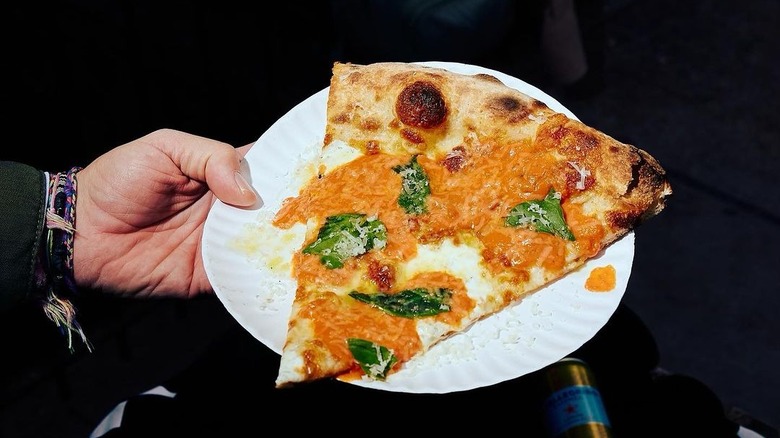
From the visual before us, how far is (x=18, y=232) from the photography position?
342 centimetres

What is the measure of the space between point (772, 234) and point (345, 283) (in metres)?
4.49

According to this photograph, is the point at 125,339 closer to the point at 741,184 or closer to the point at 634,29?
Answer: the point at 741,184

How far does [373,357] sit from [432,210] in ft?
2.75

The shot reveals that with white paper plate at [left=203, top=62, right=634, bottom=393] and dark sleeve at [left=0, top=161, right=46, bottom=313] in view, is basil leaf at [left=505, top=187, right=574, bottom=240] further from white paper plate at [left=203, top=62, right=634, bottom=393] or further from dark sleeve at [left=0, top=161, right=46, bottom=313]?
dark sleeve at [left=0, top=161, right=46, bottom=313]

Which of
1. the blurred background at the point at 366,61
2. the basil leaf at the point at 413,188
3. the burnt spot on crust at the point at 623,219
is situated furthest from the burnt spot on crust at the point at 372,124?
the blurred background at the point at 366,61

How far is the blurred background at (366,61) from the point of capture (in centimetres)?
484

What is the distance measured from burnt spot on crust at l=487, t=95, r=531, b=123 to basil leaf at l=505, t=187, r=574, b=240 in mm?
487

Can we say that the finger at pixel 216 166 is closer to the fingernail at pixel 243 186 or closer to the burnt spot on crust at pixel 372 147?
the fingernail at pixel 243 186

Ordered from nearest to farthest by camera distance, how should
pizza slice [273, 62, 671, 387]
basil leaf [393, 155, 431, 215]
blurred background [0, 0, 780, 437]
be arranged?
pizza slice [273, 62, 671, 387] < basil leaf [393, 155, 431, 215] < blurred background [0, 0, 780, 437]

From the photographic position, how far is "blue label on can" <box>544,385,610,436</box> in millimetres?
3229

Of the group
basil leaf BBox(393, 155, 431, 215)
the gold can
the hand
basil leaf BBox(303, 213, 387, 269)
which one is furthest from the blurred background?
basil leaf BBox(303, 213, 387, 269)

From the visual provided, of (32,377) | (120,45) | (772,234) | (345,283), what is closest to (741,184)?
(772,234)

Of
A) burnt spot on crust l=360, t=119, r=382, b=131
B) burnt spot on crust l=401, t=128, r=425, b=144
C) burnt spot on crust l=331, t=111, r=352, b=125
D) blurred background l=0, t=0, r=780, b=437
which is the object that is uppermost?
burnt spot on crust l=331, t=111, r=352, b=125

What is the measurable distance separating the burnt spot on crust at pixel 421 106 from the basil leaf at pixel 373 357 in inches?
49.3
